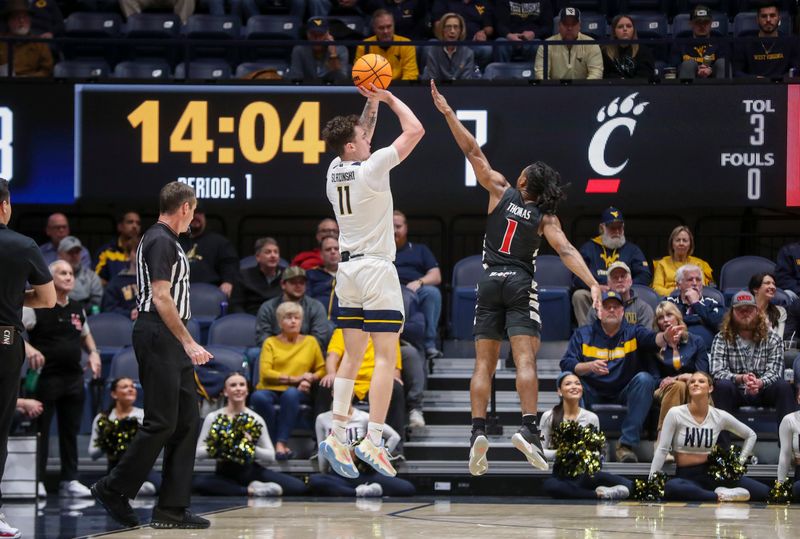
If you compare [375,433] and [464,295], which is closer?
[375,433]

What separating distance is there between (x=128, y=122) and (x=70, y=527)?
673 centimetres

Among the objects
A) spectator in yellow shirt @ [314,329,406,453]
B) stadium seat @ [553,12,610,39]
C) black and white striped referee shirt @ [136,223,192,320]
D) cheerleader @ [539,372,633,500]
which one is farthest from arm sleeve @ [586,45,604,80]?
black and white striped referee shirt @ [136,223,192,320]

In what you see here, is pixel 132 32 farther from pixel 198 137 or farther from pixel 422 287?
pixel 422 287

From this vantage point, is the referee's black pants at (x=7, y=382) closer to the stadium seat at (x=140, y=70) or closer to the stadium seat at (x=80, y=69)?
the stadium seat at (x=80, y=69)

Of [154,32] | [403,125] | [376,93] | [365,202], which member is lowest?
[365,202]

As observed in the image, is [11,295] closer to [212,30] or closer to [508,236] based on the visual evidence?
[508,236]

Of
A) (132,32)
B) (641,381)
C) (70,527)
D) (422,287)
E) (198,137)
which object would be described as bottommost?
(70,527)

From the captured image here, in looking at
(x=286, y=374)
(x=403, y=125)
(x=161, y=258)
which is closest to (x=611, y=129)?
(x=286, y=374)

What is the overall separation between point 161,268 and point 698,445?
579 centimetres

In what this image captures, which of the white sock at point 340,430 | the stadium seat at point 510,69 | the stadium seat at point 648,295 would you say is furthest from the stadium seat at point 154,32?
the white sock at point 340,430

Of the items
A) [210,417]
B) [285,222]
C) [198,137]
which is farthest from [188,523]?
[285,222]

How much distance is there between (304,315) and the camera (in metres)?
13.4

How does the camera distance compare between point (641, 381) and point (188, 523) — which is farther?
point (641, 381)

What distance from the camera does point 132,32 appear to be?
16.2 meters
